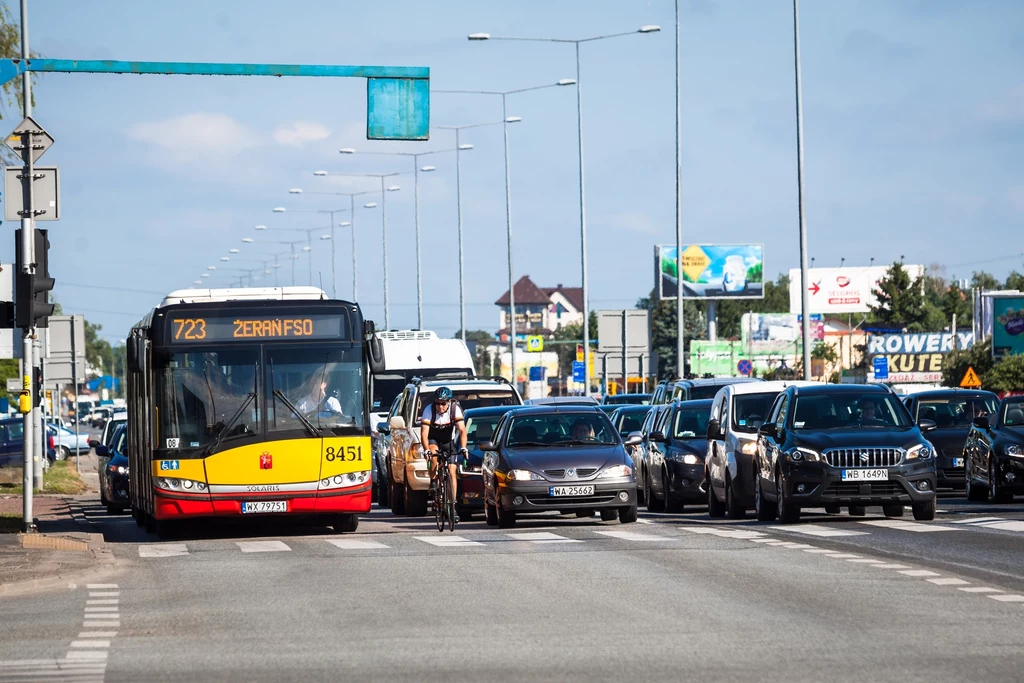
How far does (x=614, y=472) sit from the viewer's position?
23266 mm

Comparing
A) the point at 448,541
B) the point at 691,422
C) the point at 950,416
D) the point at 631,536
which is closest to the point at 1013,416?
the point at 950,416

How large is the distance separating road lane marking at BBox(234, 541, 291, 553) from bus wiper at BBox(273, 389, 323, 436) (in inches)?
53.7

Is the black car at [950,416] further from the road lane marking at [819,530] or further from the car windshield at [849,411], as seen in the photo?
the road lane marking at [819,530]

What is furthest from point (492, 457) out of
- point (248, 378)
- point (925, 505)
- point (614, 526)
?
point (925, 505)

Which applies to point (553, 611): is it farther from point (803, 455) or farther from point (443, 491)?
point (443, 491)

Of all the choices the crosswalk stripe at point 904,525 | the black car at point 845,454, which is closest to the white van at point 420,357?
the black car at point 845,454

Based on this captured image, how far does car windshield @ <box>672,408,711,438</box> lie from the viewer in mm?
28781

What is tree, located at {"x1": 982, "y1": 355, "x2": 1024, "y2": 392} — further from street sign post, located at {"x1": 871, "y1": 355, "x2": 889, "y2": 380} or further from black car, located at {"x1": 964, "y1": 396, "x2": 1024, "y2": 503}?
black car, located at {"x1": 964, "y1": 396, "x2": 1024, "y2": 503}

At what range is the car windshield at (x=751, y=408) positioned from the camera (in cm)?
2624

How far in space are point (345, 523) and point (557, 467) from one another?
268 centimetres

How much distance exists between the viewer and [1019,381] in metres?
73.0

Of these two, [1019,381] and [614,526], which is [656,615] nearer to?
[614,526]

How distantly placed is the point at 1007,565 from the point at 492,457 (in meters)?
9.23

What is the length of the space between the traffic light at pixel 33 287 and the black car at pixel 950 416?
14839 mm
